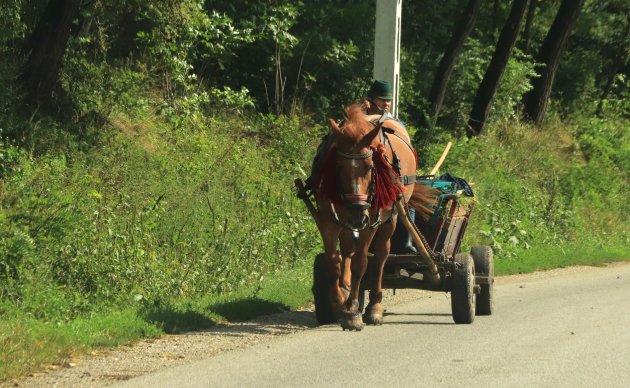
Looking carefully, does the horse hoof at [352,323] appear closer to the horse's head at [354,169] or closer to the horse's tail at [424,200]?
the horse's head at [354,169]

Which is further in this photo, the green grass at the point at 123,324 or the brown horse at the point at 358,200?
the brown horse at the point at 358,200

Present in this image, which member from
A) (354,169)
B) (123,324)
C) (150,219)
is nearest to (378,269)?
(354,169)

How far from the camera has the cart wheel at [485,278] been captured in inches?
543

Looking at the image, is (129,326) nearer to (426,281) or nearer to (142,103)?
(426,281)

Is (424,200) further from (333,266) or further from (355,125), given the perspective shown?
(355,125)

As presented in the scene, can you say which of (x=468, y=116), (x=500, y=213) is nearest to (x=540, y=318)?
(x=500, y=213)

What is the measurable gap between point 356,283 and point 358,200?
1.07m

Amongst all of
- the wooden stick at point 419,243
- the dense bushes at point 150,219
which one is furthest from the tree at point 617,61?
the wooden stick at point 419,243

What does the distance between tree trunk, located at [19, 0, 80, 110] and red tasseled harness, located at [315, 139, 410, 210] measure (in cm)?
875

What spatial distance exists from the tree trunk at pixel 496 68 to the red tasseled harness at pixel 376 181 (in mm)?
16634

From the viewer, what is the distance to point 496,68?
93.5ft

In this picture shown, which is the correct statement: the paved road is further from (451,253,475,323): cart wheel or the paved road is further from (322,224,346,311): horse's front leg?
(322,224,346,311): horse's front leg

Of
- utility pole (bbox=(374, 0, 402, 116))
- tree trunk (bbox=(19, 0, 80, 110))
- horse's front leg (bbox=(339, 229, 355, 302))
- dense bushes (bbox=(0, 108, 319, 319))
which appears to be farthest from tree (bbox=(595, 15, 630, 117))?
horse's front leg (bbox=(339, 229, 355, 302))

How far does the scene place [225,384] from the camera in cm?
934
